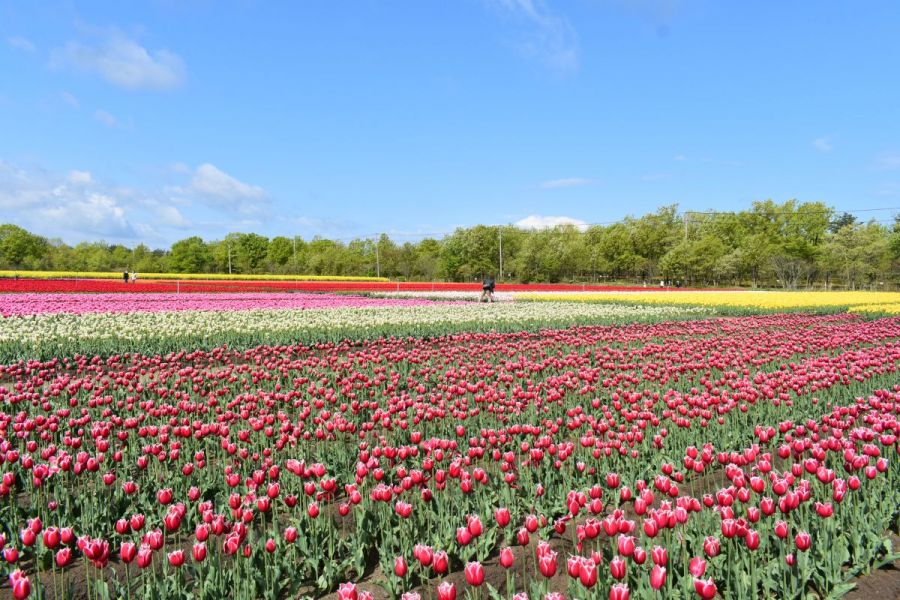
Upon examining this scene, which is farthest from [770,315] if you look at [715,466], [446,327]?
[715,466]

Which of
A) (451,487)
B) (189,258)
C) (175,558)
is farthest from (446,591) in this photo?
(189,258)

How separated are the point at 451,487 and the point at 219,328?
1125 centimetres

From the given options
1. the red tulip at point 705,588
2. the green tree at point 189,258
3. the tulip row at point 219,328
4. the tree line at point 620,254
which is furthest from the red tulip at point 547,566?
the green tree at point 189,258

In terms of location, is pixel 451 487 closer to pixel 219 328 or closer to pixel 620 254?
pixel 219 328

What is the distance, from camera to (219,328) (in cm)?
1480

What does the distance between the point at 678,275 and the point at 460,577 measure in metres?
79.5

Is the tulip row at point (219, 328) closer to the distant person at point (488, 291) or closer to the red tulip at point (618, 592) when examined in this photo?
the distant person at point (488, 291)

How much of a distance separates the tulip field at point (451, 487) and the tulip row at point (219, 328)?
138 centimetres

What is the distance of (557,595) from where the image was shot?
2562mm

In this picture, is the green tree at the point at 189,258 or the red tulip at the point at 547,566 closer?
the red tulip at the point at 547,566

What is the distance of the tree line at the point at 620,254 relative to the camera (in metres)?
72.4

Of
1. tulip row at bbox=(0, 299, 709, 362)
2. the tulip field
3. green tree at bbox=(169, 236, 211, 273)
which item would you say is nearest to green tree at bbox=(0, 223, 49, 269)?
green tree at bbox=(169, 236, 211, 273)

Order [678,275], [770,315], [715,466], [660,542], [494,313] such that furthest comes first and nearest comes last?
[678,275], [770,315], [494,313], [715,466], [660,542]

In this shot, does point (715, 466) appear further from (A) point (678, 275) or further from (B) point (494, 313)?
(A) point (678, 275)
